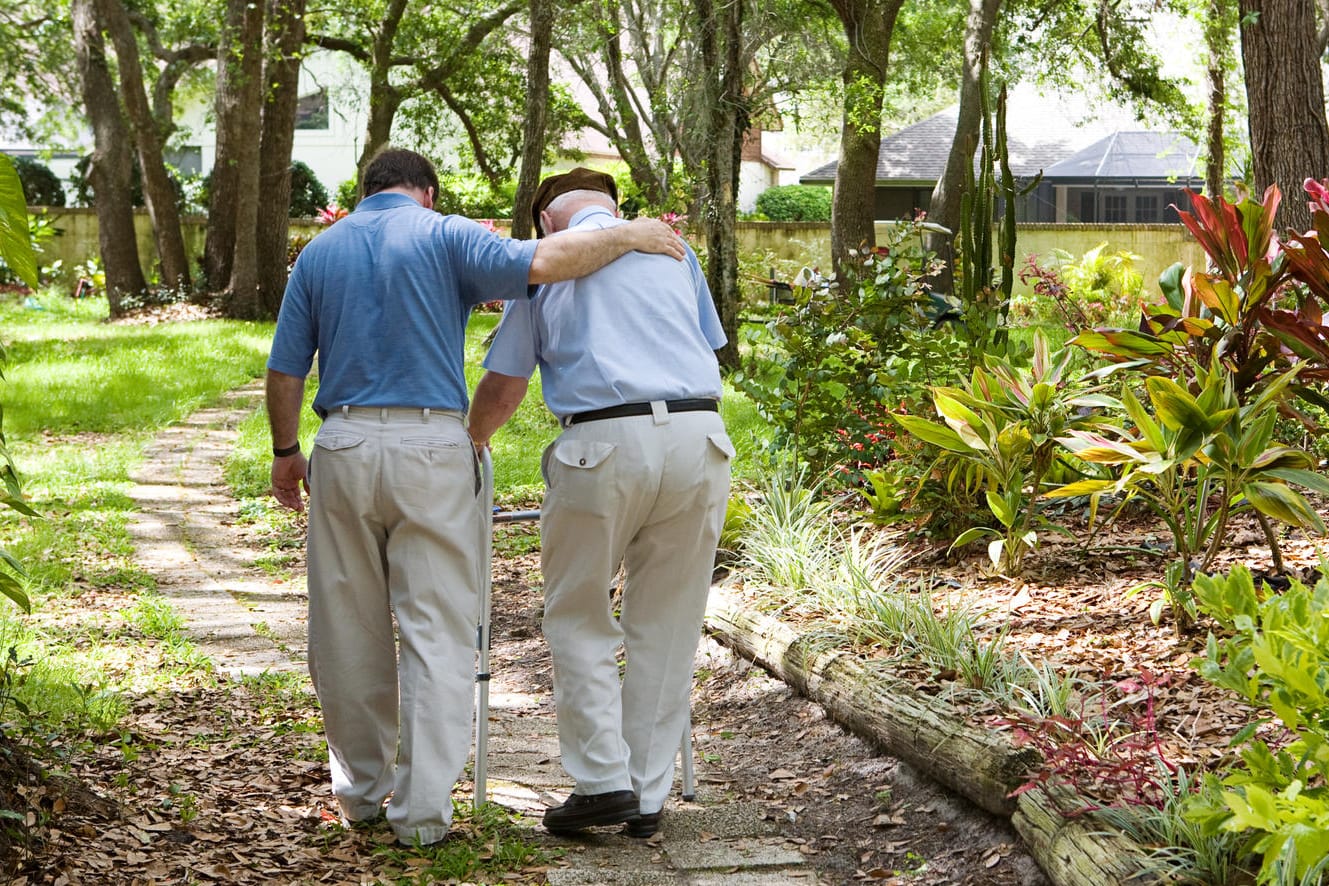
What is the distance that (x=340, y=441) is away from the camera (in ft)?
12.0

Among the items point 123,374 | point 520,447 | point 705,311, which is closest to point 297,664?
point 705,311

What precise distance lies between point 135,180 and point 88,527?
21909 millimetres

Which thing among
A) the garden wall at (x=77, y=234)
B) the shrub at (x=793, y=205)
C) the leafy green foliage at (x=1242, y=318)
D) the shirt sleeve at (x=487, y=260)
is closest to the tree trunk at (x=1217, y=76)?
the leafy green foliage at (x=1242, y=318)

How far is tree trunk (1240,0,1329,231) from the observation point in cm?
798

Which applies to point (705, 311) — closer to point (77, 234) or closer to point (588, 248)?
point (588, 248)

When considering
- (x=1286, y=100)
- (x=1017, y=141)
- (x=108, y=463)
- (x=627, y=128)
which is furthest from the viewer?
Result: (x=1017, y=141)

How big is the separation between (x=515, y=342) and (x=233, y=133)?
16.5 m

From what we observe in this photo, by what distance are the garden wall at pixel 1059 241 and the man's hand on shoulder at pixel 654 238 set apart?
19066 millimetres

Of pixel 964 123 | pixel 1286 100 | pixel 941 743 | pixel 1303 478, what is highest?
pixel 964 123

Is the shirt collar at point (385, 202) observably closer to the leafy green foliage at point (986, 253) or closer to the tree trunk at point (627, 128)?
the leafy green foliage at point (986, 253)

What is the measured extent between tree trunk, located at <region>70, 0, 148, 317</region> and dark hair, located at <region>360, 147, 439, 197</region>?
1761 cm

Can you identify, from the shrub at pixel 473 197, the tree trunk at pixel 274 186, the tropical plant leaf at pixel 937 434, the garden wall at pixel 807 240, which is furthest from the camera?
the shrub at pixel 473 197

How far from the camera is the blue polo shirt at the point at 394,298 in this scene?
368 centimetres

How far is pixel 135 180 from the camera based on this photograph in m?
27.6
